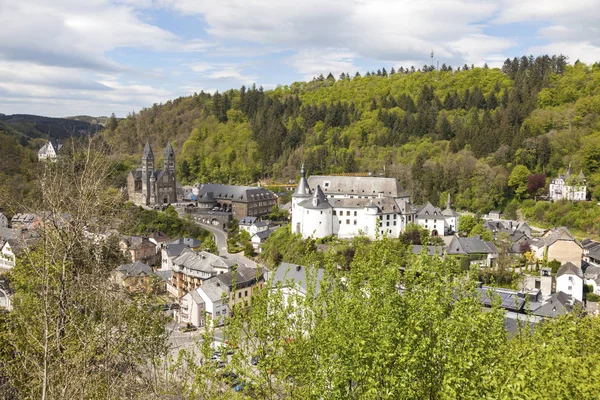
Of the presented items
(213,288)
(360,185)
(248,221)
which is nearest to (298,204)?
(360,185)

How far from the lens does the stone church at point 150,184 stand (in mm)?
50781

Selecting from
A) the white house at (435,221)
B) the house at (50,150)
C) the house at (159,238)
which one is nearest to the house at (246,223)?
the house at (159,238)

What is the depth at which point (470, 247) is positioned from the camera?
28828 millimetres

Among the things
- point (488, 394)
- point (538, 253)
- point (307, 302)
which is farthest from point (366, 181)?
point (488, 394)

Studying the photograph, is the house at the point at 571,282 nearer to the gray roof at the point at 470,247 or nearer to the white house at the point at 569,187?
the gray roof at the point at 470,247

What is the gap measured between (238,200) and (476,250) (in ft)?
75.2

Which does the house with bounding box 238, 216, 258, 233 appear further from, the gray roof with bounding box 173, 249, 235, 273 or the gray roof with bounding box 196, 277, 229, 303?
the gray roof with bounding box 196, 277, 229, 303

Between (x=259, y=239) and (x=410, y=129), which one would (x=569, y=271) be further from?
(x=410, y=129)

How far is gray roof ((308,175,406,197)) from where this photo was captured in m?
35.8

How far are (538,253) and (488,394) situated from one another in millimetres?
27538

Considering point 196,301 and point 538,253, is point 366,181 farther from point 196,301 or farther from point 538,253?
point 196,301

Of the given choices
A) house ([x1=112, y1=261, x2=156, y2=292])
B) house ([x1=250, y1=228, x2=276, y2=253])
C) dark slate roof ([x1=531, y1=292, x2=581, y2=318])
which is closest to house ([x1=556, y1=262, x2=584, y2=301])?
dark slate roof ([x1=531, y1=292, x2=581, y2=318])

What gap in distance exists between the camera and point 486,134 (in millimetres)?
46812

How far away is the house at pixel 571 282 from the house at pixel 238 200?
26.5m
